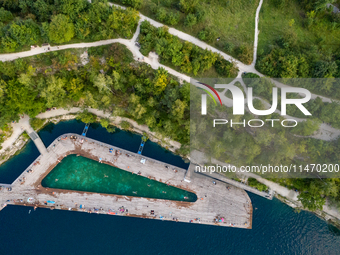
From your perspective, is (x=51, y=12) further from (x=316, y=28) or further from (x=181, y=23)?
(x=316, y=28)

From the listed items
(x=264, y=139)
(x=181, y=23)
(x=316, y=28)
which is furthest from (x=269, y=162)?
(x=181, y=23)

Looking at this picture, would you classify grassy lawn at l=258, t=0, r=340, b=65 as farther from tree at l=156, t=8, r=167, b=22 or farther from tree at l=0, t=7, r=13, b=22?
tree at l=0, t=7, r=13, b=22

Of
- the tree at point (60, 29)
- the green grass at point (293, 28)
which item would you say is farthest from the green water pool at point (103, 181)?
the green grass at point (293, 28)

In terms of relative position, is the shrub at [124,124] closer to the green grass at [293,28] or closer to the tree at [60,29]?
the tree at [60,29]

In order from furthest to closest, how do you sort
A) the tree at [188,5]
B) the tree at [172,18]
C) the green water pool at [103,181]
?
1. the green water pool at [103,181]
2. the tree at [188,5]
3. the tree at [172,18]

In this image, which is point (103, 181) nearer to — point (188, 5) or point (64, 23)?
point (64, 23)

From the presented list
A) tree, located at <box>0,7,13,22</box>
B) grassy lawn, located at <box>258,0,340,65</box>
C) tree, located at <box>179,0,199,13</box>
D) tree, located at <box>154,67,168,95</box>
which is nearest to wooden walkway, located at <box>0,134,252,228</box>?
tree, located at <box>154,67,168,95</box>
